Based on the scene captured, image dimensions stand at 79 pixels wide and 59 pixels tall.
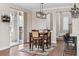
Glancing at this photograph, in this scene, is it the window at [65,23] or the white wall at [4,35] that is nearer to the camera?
the white wall at [4,35]

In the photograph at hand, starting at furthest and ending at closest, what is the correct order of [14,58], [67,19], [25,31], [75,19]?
1. [67,19]
2. [25,31]
3. [75,19]
4. [14,58]

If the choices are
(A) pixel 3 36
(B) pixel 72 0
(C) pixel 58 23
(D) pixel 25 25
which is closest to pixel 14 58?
(B) pixel 72 0

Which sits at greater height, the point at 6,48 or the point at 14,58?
the point at 14,58

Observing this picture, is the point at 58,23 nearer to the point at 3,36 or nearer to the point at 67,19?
the point at 67,19

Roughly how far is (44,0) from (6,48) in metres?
5.86

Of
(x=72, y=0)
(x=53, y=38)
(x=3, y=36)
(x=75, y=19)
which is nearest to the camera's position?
(x=72, y=0)

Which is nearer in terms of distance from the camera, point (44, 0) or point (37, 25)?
point (44, 0)

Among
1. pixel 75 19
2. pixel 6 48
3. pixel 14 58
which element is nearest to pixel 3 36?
pixel 6 48

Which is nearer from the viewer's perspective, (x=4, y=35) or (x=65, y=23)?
(x=4, y=35)

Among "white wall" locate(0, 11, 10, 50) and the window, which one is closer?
"white wall" locate(0, 11, 10, 50)

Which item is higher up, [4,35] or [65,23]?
[65,23]

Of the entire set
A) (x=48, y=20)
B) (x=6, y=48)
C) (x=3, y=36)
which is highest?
(x=48, y=20)

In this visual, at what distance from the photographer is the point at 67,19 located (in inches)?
458

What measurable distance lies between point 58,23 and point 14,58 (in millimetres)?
9897
